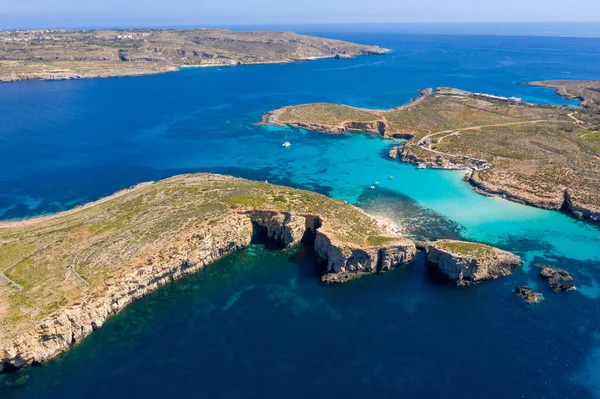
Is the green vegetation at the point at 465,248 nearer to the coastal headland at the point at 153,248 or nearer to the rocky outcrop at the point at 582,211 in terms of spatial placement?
the coastal headland at the point at 153,248

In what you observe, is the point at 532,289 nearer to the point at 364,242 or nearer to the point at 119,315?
the point at 364,242

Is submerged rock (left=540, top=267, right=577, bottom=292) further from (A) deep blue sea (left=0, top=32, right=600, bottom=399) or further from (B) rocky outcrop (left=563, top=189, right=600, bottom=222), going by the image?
(B) rocky outcrop (left=563, top=189, right=600, bottom=222)

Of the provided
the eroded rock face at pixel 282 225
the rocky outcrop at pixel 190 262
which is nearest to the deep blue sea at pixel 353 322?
the rocky outcrop at pixel 190 262

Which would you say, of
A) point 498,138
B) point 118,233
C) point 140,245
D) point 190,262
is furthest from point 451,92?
point 140,245

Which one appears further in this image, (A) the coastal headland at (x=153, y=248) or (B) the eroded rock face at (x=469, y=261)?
(B) the eroded rock face at (x=469, y=261)

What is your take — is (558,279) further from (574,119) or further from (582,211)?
(574,119)
